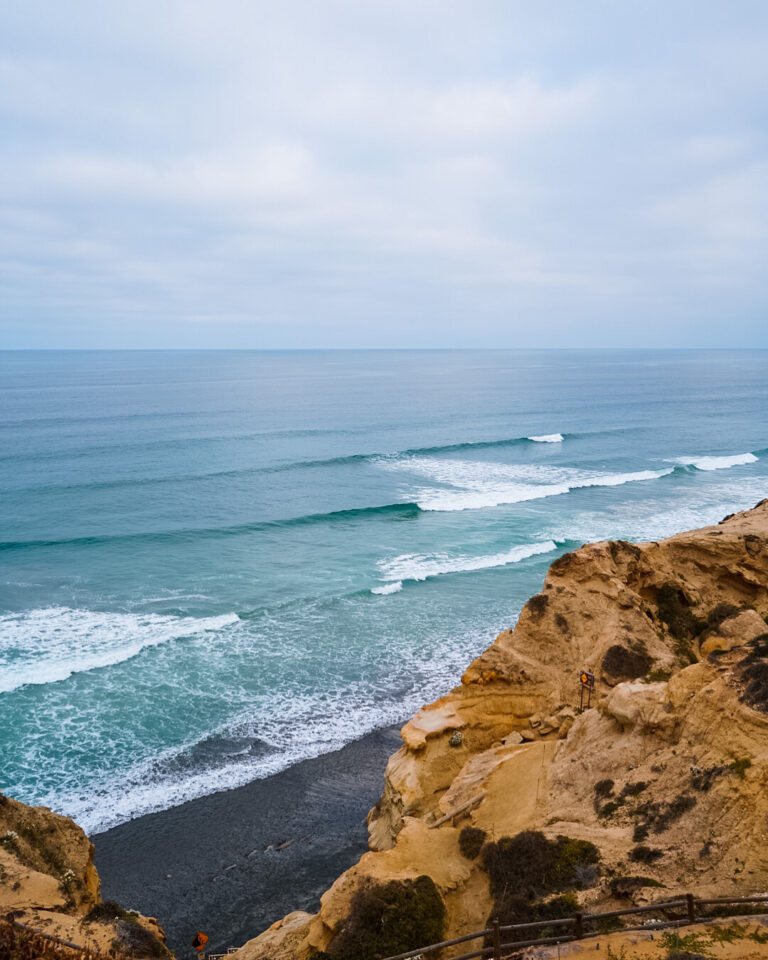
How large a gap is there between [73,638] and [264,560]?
12.1 metres

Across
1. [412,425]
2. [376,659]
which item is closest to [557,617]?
[376,659]

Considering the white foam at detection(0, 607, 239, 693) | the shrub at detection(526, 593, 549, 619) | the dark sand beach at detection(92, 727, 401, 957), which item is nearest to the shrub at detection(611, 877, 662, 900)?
the shrub at detection(526, 593, 549, 619)

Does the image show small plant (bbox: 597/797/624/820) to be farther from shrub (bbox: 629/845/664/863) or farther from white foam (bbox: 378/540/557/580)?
white foam (bbox: 378/540/557/580)

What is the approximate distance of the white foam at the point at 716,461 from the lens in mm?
62250

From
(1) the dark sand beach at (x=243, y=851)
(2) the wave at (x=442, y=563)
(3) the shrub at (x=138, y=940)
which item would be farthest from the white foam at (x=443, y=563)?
(3) the shrub at (x=138, y=940)

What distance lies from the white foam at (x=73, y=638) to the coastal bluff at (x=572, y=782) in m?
13.8

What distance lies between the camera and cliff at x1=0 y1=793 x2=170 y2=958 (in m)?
9.64

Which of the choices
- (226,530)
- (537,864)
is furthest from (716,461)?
(537,864)

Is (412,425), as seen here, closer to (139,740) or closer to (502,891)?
(139,740)

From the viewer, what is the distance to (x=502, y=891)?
10.2 metres

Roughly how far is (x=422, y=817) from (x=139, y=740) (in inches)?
463

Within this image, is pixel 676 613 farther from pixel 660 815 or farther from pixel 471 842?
pixel 471 842

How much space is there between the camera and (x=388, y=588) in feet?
113

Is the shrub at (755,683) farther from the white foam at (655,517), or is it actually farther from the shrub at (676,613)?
the white foam at (655,517)
